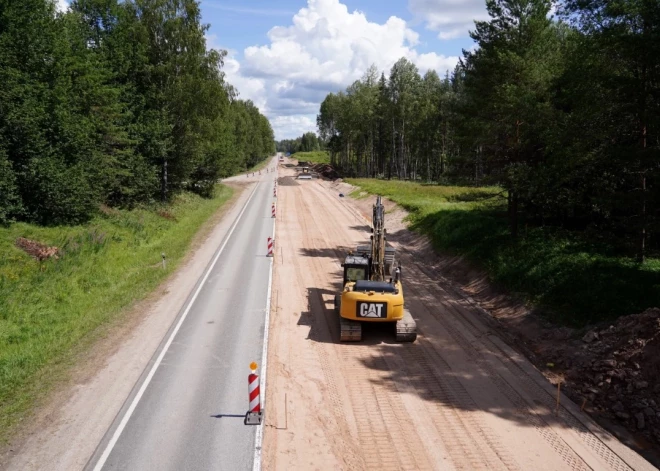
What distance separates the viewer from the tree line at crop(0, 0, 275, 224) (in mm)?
24781

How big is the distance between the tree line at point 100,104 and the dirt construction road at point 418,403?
51.5 ft

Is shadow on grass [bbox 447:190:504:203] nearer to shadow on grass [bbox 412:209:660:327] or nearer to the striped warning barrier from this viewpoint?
shadow on grass [bbox 412:209:660:327]

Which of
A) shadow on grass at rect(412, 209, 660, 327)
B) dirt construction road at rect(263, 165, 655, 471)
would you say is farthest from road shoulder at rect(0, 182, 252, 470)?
shadow on grass at rect(412, 209, 660, 327)

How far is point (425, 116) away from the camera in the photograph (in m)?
63.8

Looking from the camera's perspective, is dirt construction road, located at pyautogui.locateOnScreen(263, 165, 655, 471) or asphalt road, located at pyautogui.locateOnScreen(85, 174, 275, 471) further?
dirt construction road, located at pyautogui.locateOnScreen(263, 165, 655, 471)

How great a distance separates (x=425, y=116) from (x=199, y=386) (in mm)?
57177

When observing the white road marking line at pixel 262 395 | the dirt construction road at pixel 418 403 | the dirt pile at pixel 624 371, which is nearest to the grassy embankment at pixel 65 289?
the white road marking line at pixel 262 395

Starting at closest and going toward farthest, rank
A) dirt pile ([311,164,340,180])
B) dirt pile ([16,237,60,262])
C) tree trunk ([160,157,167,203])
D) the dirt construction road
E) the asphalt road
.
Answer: the asphalt road < the dirt construction road < dirt pile ([16,237,60,262]) < tree trunk ([160,157,167,203]) < dirt pile ([311,164,340,180])

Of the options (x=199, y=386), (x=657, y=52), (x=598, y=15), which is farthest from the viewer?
(x=598, y=15)

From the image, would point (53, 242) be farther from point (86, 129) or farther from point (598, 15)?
point (598, 15)

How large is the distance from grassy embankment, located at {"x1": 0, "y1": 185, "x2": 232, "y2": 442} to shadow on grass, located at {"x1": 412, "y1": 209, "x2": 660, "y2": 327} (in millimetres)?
14409

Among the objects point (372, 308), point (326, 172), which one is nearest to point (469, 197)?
point (372, 308)

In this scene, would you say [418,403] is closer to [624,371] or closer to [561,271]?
[624,371]

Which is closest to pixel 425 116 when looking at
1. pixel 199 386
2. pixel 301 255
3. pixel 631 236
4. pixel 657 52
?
pixel 301 255
